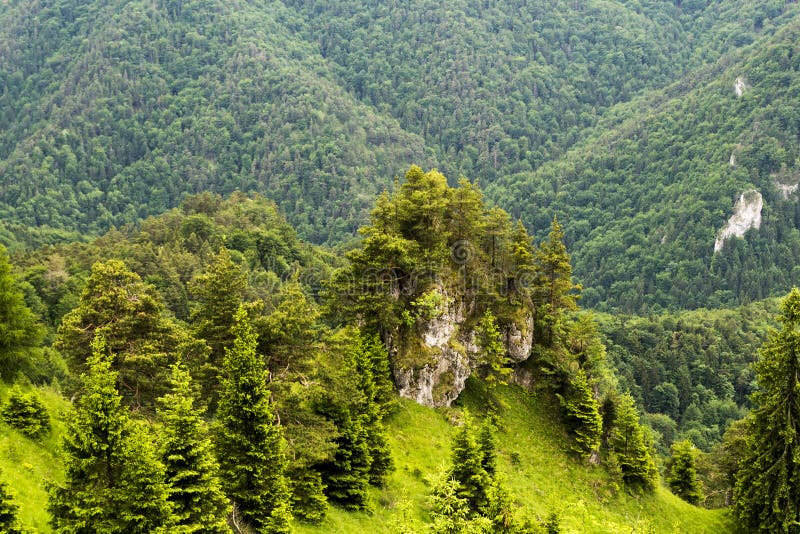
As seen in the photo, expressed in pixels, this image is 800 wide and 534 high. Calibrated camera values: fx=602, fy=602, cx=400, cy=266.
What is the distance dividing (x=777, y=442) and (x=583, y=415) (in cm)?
1323

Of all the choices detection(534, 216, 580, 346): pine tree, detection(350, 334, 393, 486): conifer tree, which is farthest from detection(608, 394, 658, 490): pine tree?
detection(350, 334, 393, 486): conifer tree

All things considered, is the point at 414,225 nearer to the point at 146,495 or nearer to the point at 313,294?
the point at 146,495

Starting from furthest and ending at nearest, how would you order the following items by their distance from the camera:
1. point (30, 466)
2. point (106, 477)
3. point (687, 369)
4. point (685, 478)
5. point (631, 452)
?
point (687, 369) < point (685, 478) < point (631, 452) < point (30, 466) < point (106, 477)

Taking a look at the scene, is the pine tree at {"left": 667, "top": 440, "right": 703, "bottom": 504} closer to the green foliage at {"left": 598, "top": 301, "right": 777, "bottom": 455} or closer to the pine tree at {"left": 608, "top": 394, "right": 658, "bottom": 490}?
the pine tree at {"left": 608, "top": 394, "right": 658, "bottom": 490}

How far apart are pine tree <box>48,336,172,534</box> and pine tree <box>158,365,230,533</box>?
845 millimetres

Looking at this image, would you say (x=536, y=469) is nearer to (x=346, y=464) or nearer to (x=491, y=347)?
(x=491, y=347)

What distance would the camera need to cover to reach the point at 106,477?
19.8 metres

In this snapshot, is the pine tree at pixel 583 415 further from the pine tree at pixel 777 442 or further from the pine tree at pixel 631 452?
the pine tree at pixel 777 442

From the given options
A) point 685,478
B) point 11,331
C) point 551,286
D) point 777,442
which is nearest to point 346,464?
point 11,331

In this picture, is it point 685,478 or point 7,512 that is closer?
point 7,512

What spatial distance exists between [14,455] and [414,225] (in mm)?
31292

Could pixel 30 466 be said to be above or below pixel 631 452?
below

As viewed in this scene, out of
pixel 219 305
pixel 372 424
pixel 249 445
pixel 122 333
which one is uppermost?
pixel 219 305

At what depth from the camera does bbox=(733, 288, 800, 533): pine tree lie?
41375mm
